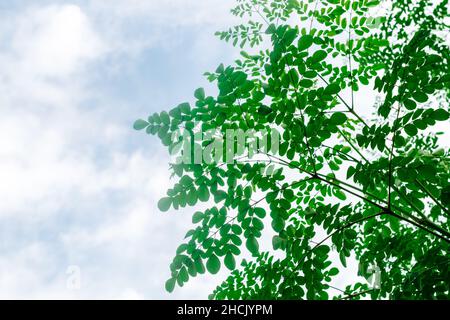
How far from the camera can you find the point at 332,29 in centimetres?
299

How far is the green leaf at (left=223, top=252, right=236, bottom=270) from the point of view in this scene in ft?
6.68

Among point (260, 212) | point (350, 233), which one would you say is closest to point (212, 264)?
point (260, 212)

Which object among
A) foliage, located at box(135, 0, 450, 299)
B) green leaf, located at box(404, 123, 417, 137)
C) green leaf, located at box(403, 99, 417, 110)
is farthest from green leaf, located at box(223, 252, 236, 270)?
green leaf, located at box(403, 99, 417, 110)

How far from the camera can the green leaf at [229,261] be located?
2035 millimetres

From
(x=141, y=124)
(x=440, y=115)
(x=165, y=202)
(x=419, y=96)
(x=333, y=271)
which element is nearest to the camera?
(x=440, y=115)

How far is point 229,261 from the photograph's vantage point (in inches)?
80.4

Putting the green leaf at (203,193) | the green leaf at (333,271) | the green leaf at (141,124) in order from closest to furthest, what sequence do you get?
the green leaf at (203,193)
the green leaf at (141,124)
the green leaf at (333,271)

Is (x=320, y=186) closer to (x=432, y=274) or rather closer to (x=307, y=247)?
(x=307, y=247)

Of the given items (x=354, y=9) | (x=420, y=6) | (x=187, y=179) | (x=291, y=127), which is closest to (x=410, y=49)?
(x=291, y=127)

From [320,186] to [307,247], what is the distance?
0.65 meters

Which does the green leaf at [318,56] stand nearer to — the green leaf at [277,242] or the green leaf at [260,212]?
the green leaf at [260,212]

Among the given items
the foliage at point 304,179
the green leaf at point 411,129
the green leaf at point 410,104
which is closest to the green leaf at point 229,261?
the foliage at point 304,179

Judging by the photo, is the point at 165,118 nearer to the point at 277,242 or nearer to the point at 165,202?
the point at 165,202
